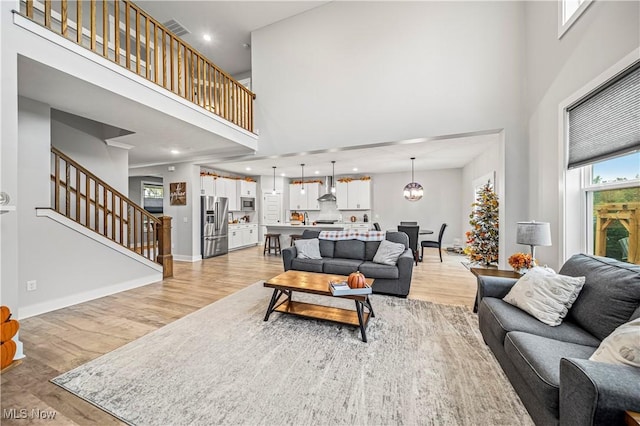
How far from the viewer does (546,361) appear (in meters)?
1.35

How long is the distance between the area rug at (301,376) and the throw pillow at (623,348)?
2.16 feet

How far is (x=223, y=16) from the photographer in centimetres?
500

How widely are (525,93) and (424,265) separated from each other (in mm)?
3585

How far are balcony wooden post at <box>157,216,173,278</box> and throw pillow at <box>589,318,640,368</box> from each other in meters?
5.41

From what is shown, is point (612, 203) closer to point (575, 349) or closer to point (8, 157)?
point (575, 349)

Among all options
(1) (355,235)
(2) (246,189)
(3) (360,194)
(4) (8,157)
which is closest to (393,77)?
(1) (355,235)

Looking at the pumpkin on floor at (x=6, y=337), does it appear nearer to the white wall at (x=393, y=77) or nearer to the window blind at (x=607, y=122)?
the white wall at (x=393, y=77)

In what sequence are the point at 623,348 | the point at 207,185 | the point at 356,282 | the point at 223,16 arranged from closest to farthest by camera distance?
the point at 623,348, the point at 356,282, the point at 223,16, the point at 207,185

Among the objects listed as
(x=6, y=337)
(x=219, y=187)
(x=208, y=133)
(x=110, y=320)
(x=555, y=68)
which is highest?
(x=555, y=68)

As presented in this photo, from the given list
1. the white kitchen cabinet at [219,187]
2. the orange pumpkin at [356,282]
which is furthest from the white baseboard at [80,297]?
the orange pumpkin at [356,282]

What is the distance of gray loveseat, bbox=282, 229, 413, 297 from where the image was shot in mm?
3588

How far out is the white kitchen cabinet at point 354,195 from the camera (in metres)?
8.34

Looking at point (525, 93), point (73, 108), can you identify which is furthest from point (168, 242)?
point (525, 93)

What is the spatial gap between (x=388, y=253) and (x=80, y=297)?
4392 millimetres
